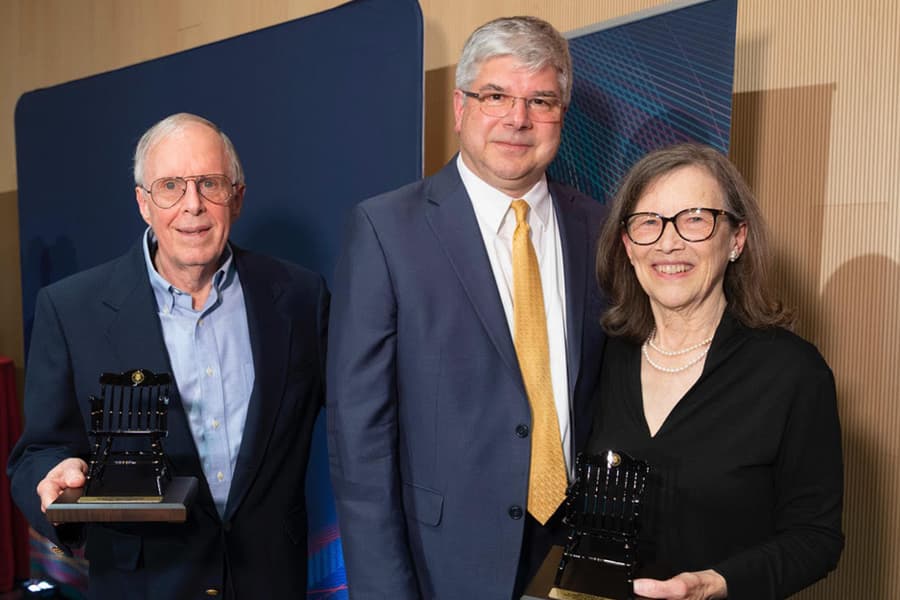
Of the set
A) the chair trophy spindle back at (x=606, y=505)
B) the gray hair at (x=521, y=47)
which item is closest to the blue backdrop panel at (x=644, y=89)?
the gray hair at (x=521, y=47)

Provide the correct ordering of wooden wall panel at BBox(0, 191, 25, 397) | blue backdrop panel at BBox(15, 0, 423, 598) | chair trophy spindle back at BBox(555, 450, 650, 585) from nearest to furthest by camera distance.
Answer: chair trophy spindle back at BBox(555, 450, 650, 585) → blue backdrop panel at BBox(15, 0, 423, 598) → wooden wall panel at BBox(0, 191, 25, 397)

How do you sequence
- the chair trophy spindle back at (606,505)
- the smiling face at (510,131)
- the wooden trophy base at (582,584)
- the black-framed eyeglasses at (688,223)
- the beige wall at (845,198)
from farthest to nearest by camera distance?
the beige wall at (845,198) < the smiling face at (510,131) < the black-framed eyeglasses at (688,223) < the chair trophy spindle back at (606,505) < the wooden trophy base at (582,584)

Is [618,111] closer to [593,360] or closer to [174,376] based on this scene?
[593,360]

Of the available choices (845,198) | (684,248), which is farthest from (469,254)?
(845,198)

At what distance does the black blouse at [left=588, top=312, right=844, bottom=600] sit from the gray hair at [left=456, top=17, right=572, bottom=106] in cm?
69

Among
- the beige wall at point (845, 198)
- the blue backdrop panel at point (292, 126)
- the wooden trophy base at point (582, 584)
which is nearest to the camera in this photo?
the wooden trophy base at point (582, 584)

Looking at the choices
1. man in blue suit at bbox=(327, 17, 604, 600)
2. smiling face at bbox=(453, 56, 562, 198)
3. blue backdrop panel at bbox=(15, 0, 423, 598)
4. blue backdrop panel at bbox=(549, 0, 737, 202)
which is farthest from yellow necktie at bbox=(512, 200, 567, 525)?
blue backdrop panel at bbox=(15, 0, 423, 598)

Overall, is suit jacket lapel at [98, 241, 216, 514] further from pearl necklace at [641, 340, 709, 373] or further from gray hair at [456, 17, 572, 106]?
pearl necklace at [641, 340, 709, 373]

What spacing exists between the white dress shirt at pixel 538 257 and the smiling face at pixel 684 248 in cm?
22

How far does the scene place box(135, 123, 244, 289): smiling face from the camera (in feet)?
6.59

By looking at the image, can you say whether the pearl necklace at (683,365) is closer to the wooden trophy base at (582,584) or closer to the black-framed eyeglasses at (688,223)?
the black-framed eyeglasses at (688,223)

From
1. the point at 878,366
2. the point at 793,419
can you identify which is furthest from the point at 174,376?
the point at 878,366

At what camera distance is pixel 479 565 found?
1804 mm

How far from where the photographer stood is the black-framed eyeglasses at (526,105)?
1809 millimetres
